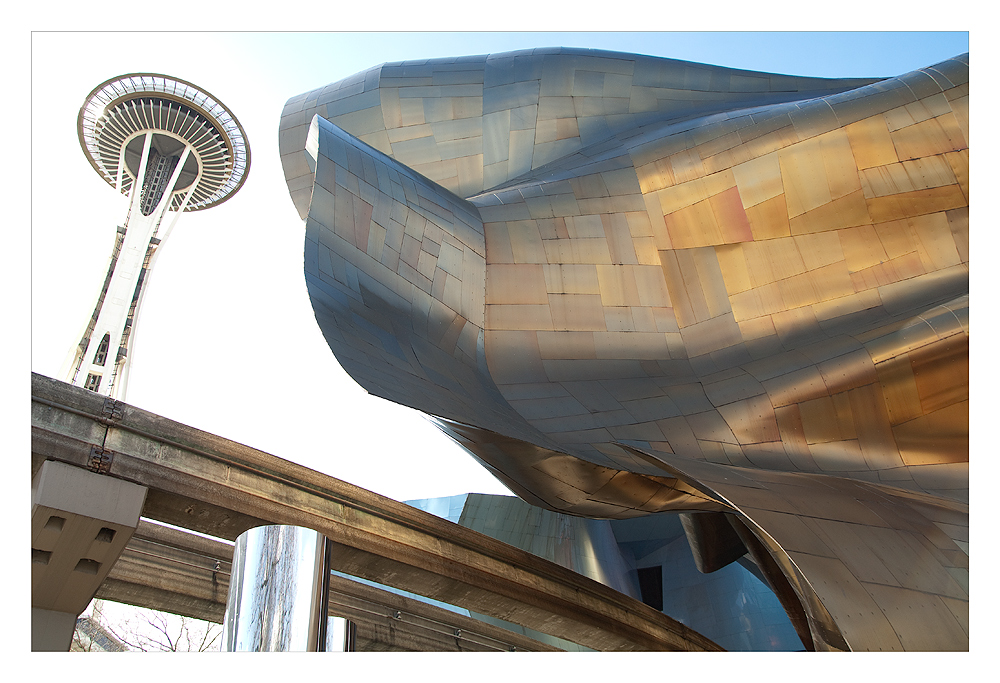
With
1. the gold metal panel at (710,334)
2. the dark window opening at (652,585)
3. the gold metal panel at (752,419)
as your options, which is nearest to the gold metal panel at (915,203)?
the gold metal panel at (710,334)

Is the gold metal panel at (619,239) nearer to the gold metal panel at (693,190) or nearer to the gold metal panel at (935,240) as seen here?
the gold metal panel at (693,190)

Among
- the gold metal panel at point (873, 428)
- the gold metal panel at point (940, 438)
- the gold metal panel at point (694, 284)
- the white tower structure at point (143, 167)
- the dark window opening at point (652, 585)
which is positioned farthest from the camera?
the white tower structure at point (143, 167)

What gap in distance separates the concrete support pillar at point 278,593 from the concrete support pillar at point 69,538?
2.66 meters

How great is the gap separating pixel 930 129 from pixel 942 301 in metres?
1.66

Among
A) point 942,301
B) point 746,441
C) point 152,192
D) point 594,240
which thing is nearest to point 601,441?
point 746,441

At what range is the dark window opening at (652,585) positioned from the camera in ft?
60.1

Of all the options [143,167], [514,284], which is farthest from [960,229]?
[143,167]

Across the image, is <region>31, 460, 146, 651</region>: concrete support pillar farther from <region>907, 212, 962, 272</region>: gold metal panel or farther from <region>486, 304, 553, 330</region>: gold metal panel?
<region>907, 212, 962, 272</region>: gold metal panel

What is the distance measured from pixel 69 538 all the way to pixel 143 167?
3869cm

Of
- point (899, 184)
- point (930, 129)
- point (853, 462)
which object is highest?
point (930, 129)

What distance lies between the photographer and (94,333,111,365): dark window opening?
107 feet

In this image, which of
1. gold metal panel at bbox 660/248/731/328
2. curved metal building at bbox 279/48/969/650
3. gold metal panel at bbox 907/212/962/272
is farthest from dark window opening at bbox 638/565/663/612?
gold metal panel at bbox 907/212/962/272

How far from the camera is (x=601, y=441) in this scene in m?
7.55
